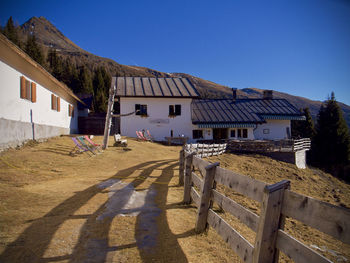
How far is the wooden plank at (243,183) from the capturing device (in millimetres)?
2518

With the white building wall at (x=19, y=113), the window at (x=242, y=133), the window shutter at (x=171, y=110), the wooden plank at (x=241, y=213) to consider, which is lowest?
the wooden plank at (x=241, y=213)

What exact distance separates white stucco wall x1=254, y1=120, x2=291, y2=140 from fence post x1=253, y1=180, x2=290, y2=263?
89.8 ft

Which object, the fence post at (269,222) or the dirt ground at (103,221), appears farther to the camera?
the dirt ground at (103,221)

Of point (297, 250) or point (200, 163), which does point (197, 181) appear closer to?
point (200, 163)

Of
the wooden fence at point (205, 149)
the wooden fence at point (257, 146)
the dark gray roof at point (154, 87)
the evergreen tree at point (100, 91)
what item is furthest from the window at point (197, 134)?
the evergreen tree at point (100, 91)

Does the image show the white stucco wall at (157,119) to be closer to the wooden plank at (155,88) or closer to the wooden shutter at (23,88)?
the wooden plank at (155,88)

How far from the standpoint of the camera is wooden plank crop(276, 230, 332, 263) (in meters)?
1.77

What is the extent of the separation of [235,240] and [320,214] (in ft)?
4.23

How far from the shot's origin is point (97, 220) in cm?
416

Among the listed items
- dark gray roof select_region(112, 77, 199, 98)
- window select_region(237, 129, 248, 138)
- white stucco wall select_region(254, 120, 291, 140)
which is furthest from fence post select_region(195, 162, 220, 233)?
white stucco wall select_region(254, 120, 291, 140)

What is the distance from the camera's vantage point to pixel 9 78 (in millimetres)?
10531

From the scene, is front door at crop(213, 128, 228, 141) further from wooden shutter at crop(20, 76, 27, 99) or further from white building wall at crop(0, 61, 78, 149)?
wooden shutter at crop(20, 76, 27, 99)

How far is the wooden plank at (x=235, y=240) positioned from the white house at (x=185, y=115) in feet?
70.9

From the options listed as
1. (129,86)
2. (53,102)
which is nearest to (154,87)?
(129,86)
